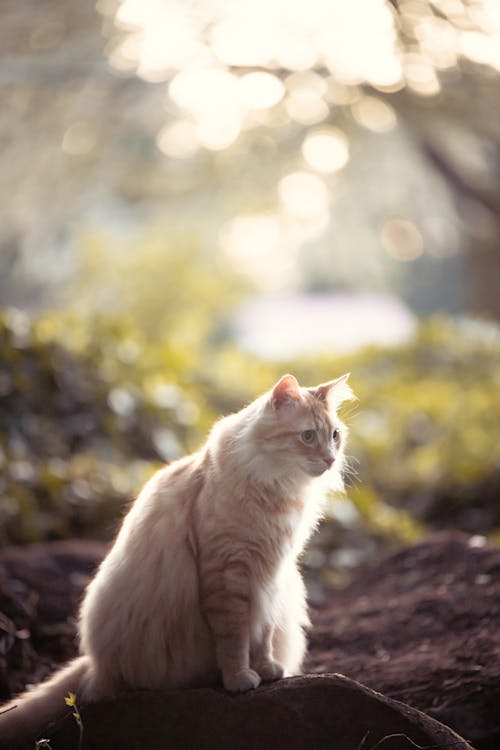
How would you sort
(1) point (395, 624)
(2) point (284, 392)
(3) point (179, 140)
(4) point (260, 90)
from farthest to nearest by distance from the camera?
(3) point (179, 140) → (4) point (260, 90) → (1) point (395, 624) → (2) point (284, 392)

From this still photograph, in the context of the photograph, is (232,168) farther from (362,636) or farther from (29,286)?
(362,636)

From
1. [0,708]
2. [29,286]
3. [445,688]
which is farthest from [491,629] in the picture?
[29,286]

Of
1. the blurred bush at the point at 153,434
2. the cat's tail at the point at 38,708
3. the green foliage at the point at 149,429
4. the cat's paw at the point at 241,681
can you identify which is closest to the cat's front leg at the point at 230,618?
the cat's paw at the point at 241,681

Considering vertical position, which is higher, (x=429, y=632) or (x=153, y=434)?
(x=153, y=434)

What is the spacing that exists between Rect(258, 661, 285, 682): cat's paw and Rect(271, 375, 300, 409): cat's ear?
0.78m

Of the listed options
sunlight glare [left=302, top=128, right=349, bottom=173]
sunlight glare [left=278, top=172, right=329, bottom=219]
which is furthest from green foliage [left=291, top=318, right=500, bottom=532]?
sunlight glare [left=302, top=128, right=349, bottom=173]

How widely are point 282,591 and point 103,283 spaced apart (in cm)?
992

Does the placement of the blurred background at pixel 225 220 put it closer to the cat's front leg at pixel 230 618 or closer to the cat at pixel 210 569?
the cat at pixel 210 569

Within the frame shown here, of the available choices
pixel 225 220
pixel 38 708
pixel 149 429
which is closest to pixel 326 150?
pixel 225 220

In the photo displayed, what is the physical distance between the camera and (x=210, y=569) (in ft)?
8.84

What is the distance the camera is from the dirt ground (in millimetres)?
2967

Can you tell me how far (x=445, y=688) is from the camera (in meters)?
2.98

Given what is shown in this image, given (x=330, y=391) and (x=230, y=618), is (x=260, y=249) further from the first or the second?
(x=230, y=618)

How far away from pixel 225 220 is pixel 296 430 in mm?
9852
